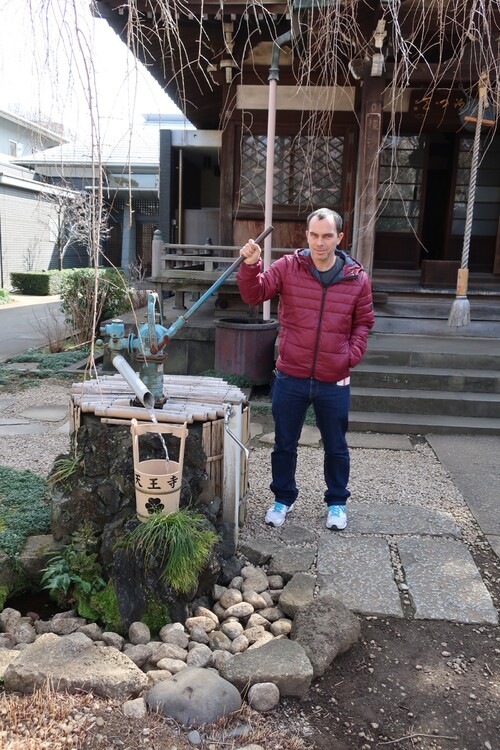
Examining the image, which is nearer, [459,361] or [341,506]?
[341,506]

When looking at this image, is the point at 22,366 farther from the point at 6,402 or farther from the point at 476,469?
the point at 476,469

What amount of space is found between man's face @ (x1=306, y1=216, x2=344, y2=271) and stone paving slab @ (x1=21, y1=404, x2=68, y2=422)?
11.2 ft

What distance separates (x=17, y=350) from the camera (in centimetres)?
883

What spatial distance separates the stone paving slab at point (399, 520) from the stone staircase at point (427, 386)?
1.75 metres

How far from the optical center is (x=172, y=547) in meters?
2.40

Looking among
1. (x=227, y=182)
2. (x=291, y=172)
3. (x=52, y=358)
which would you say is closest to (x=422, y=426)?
(x=291, y=172)

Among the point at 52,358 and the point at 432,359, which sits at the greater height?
the point at 432,359

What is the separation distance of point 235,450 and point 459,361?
12.8 feet

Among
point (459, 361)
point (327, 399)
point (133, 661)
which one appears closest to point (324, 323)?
point (327, 399)

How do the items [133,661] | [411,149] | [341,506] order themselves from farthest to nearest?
[411,149] → [341,506] → [133,661]

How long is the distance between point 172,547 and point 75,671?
558 mm

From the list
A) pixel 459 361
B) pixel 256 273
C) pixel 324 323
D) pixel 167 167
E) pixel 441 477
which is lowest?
pixel 441 477

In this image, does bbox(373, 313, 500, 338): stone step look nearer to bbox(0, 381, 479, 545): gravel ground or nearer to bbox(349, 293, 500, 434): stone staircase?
bbox(349, 293, 500, 434): stone staircase

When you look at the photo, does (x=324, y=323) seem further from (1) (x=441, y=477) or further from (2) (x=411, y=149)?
(2) (x=411, y=149)
